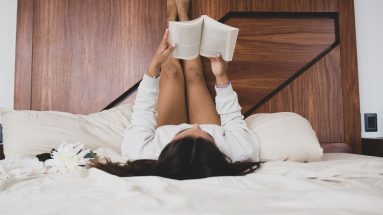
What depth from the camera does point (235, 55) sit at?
1.78m

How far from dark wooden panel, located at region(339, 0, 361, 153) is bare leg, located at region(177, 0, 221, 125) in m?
0.74

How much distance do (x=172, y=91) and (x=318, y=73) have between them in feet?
2.64

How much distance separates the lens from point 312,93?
5.85 feet

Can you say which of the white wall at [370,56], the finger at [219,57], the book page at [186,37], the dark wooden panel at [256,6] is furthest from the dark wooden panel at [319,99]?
the book page at [186,37]

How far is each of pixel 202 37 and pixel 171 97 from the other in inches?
14.0

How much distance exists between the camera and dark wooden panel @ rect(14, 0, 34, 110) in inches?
65.1

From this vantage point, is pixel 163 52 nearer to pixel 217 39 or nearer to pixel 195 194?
pixel 217 39

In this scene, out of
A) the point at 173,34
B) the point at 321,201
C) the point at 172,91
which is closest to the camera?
the point at 321,201

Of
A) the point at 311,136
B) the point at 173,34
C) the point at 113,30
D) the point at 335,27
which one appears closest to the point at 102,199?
the point at 173,34

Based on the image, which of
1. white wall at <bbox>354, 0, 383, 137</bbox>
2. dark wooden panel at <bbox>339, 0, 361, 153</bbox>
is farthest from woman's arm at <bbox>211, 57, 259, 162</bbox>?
white wall at <bbox>354, 0, 383, 137</bbox>

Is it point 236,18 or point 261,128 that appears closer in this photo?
point 261,128

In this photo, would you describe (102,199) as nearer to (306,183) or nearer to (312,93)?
(306,183)

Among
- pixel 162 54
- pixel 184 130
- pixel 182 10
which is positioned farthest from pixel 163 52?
pixel 182 10

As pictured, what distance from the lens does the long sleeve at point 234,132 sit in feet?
3.92
